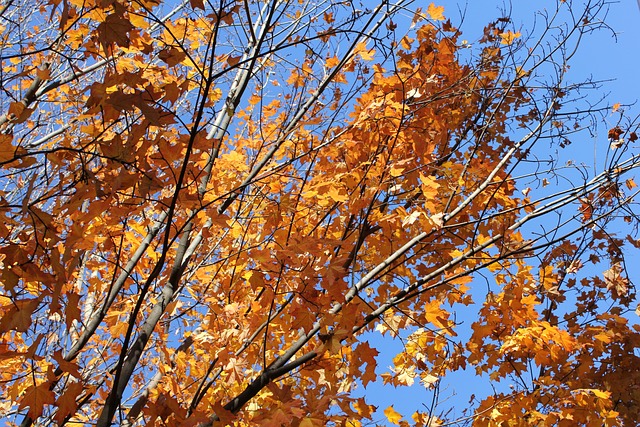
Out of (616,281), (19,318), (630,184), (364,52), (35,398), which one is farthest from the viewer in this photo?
(616,281)

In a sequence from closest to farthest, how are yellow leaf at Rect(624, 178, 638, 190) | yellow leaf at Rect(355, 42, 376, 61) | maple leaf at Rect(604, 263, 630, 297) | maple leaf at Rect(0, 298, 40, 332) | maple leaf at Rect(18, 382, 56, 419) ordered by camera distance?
maple leaf at Rect(0, 298, 40, 332) → maple leaf at Rect(18, 382, 56, 419) → yellow leaf at Rect(355, 42, 376, 61) → yellow leaf at Rect(624, 178, 638, 190) → maple leaf at Rect(604, 263, 630, 297)

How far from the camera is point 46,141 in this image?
13.9 ft

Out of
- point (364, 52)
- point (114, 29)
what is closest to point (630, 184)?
point (364, 52)

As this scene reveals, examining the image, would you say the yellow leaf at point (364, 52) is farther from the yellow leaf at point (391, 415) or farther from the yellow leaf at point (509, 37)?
the yellow leaf at point (391, 415)

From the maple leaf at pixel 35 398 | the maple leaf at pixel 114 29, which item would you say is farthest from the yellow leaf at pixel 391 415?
the maple leaf at pixel 114 29

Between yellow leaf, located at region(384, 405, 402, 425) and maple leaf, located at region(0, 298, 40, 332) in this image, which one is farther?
yellow leaf, located at region(384, 405, 402, 425)

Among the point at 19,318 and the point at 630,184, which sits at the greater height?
the point at 630,184

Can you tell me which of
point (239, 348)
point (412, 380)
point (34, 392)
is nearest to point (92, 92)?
point (34, 392)

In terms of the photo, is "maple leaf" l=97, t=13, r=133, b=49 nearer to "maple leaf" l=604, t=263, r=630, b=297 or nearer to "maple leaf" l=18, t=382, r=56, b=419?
"maple leaf" l=18, t=382, r=56, b=419

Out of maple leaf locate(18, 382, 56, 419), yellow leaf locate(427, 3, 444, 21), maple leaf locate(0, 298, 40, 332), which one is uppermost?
yellow leaf locate(427, 3, 444, 21)

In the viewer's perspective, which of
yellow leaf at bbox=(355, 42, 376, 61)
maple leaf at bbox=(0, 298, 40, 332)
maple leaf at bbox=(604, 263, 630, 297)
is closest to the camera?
maple leaf at bbox=(0, 298, 40, 332)

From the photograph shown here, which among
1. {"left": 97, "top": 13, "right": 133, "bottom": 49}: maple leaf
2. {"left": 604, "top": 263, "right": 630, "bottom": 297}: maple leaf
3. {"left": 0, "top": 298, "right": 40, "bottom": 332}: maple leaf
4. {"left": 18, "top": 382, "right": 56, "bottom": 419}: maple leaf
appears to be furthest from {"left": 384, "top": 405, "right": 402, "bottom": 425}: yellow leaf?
{"left": 604, "top": 263, "right": 630, "bottom": 297}: maple leaf

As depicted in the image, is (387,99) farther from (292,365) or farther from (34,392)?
(34,392)

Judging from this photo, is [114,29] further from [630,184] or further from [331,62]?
[630,184]
